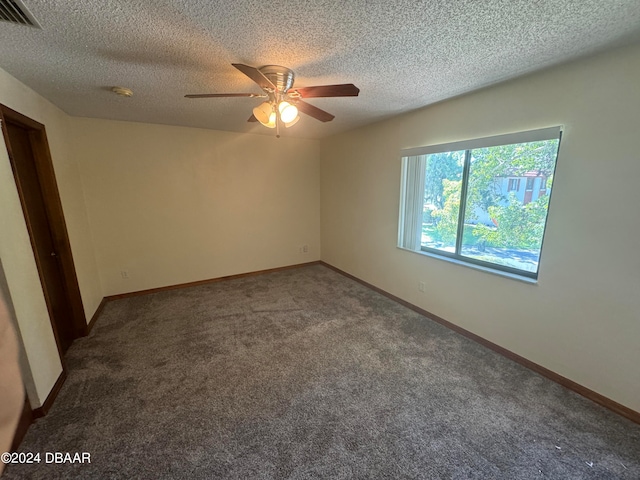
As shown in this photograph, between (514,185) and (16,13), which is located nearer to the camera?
(16,13)

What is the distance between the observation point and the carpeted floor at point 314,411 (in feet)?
4.89

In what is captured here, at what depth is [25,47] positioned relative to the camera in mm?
1584

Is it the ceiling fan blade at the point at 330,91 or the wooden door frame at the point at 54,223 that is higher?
the ceiling fan blade at the point at 330,91

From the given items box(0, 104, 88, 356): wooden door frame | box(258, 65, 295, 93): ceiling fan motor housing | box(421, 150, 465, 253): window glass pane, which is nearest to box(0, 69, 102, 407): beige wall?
box(0, 104, 88, 356): wooden door frame

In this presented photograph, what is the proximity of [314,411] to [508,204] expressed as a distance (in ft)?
7.47

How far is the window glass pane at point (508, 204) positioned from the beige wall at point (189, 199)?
9.11 feet

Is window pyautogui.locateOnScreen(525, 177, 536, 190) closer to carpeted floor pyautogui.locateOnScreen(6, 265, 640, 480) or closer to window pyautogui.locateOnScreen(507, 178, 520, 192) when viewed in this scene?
window pyautogui.locateOnScreen(507, 178, 520, 192)

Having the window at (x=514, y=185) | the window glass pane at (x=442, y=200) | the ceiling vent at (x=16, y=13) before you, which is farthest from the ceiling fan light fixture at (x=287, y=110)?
the window at (x=514, y=185)

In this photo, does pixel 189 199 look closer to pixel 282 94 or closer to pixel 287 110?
pixel 282 94

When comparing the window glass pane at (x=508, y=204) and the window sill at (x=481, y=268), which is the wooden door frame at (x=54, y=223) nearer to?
the window sill at (x=481, y=268)

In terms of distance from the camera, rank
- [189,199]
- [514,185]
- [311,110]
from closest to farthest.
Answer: [311,110], [514,185], [189,199]

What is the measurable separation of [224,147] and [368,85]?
97.5 inches

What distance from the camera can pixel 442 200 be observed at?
2.92 m

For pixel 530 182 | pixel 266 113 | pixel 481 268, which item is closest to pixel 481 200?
pixel 530 182
